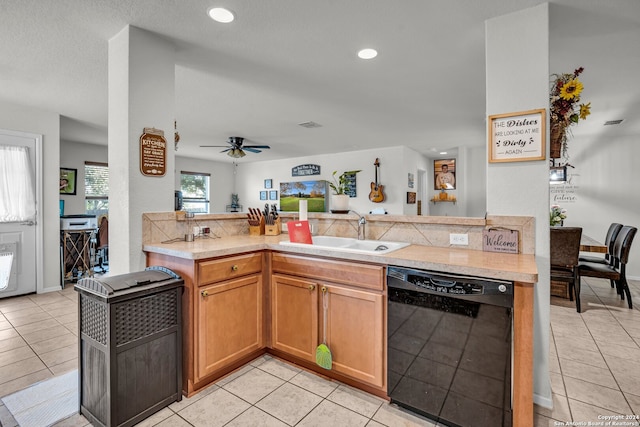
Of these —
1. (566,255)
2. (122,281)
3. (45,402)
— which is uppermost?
(122,281)

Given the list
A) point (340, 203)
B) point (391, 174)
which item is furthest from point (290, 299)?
point (391, 174)

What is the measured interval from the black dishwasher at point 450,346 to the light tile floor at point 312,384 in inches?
8.5

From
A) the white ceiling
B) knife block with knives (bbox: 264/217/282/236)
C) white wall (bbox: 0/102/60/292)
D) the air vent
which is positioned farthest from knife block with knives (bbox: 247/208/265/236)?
white wall (bbox: 0/102/60/292)

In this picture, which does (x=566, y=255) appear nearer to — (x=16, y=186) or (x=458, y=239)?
(x=458, y=239)

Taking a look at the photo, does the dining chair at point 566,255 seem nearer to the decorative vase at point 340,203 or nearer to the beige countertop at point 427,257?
the beige countertop at point 427,257

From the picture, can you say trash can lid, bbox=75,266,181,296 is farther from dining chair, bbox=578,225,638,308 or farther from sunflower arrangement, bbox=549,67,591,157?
dining chair, bbox=578,225,638,308

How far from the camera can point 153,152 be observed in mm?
2316

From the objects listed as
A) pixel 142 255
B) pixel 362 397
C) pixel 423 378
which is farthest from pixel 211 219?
pixel 423 378

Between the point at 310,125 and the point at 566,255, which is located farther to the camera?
the point at 310,125

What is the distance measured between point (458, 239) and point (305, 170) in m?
6.25

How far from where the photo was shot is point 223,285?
2055 mm

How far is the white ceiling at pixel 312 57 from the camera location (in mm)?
2053

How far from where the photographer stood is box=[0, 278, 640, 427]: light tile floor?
69.6 inches

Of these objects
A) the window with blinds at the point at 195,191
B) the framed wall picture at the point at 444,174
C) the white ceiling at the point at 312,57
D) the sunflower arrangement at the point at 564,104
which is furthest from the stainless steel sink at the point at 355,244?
the window with blinds at the point at 195,191
